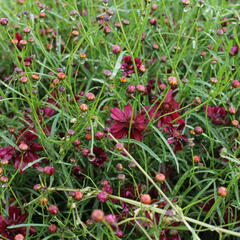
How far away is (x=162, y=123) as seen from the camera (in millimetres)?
1013

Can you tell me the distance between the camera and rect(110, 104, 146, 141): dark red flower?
0.99 metres

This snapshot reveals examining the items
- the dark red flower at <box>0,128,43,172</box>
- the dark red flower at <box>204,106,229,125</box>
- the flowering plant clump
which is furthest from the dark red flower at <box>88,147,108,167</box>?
the dark red flower at <box>204,106,229,125</box>

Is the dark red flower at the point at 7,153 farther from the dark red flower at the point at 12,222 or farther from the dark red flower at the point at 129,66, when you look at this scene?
the dark red flower at the point at 129,66

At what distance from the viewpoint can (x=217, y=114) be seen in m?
1.14

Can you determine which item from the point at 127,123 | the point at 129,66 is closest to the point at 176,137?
the point at 127,123

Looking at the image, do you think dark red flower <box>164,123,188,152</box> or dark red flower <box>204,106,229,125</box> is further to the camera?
dark red flower <box>204,106,229,125</box>

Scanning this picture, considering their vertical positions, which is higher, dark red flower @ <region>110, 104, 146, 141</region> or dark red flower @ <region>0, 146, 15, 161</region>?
dark red flower @ <region>110, 104, 146, 141</region>

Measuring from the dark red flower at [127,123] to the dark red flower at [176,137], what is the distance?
7cm

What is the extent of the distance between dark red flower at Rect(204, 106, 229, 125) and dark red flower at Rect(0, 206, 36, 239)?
0.55 m

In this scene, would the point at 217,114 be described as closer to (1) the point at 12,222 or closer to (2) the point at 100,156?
(2) the point at 100,156

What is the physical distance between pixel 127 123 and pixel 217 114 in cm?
29

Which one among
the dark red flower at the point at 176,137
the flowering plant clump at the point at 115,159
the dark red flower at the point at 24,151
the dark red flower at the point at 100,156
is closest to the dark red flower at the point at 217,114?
the flowering plant clump at the point at 115,159

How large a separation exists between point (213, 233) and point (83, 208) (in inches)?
13.0

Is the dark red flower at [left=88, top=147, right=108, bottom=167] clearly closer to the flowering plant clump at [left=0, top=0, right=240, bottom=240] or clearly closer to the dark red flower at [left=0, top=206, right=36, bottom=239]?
the flowering plant clump at [left=0, top=0, right=240, bottom=240]
